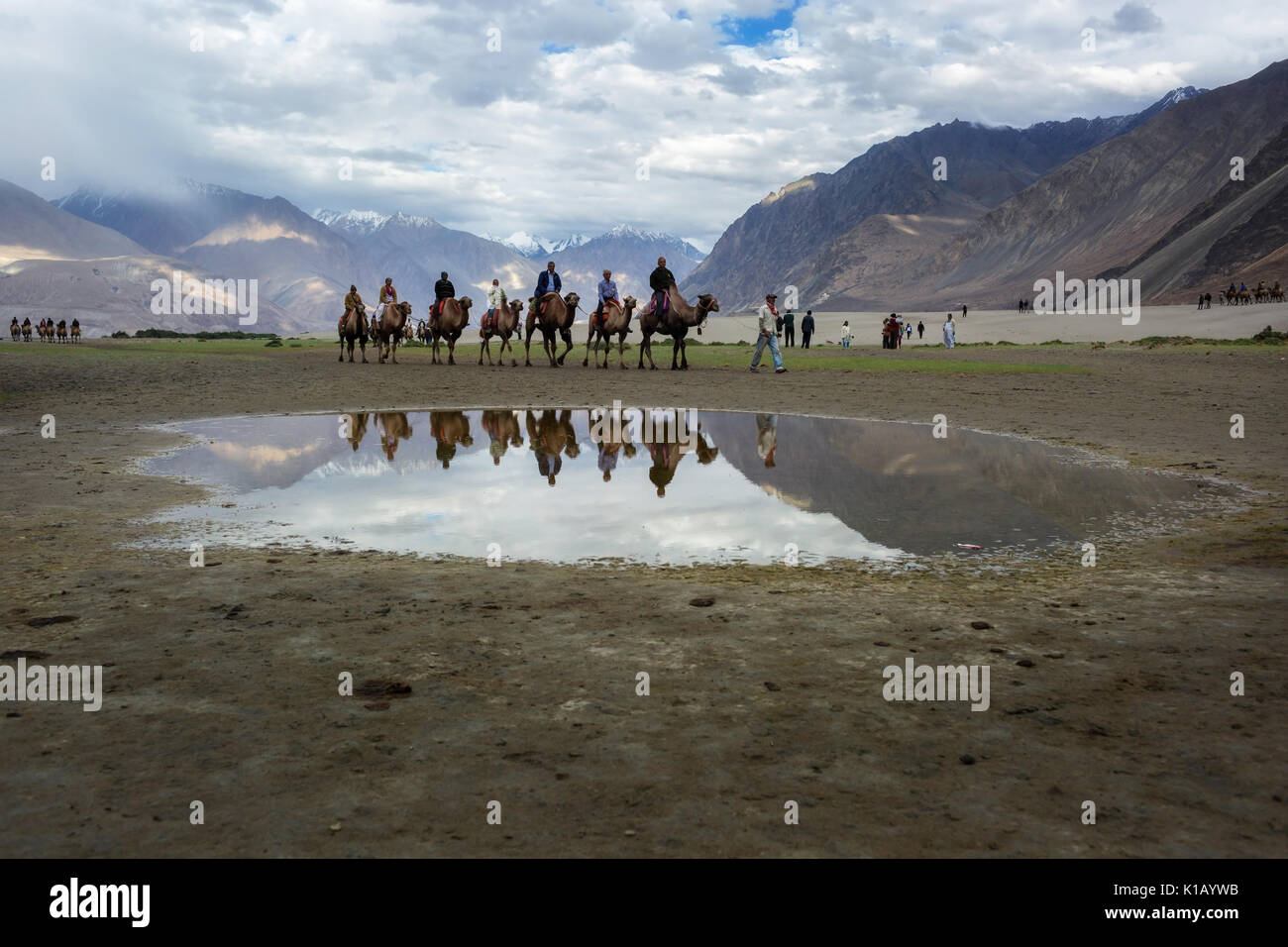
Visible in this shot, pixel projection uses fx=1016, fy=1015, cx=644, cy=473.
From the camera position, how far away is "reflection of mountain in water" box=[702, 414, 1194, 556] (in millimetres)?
8836

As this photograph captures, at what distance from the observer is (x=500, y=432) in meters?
15.9

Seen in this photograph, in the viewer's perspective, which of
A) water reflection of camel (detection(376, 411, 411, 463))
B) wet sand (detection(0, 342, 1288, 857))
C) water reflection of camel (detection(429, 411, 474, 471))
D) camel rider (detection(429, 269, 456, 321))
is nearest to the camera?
wet sand (detection(0, 342, 1288, 857))

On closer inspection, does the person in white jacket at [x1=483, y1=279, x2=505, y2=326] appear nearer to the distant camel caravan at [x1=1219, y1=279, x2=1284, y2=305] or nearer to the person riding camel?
the person riding camel

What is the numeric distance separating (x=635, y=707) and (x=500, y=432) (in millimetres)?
11653

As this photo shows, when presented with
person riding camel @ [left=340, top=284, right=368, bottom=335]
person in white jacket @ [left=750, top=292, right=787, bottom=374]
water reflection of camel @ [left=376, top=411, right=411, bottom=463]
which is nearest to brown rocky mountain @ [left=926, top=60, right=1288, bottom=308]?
person in white jacket @ [left=750, top=292, right=787, bottom=374]

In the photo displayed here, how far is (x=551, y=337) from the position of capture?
3328cm

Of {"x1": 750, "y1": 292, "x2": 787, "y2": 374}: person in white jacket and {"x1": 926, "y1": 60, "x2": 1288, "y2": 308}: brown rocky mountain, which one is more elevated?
{"x1": 926, "y1": 60, "x2": 1288, "y2": 308}: brown rocky mountain

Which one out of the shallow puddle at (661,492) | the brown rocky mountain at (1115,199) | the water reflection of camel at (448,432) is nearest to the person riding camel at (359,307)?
the water reflection of camel at (448,432)

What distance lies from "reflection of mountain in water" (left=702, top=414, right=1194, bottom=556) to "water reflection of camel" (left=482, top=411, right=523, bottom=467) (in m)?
3.02

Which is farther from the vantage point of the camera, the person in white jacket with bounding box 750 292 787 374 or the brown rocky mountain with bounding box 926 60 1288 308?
the brown rocky mountain with bounding box 926 60 1288 308

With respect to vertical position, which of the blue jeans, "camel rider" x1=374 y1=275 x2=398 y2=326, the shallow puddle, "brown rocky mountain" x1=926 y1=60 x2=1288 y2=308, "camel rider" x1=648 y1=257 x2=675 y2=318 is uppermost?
"brown rocky mountain" x1=926 y1=60 x2=1288 y2=308

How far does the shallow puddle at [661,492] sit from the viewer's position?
8.32 meters
